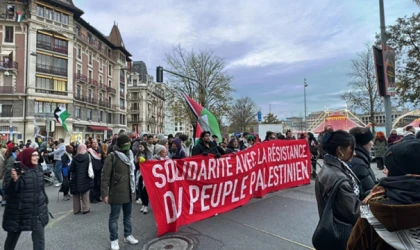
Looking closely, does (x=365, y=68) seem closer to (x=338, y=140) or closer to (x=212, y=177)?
(x=212, y=177)

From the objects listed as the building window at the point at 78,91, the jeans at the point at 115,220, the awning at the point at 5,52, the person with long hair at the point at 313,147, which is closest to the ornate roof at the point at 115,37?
the building window at the point at 78,91

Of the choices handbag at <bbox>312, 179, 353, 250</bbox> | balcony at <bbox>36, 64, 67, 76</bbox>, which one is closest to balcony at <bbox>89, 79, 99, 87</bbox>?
balcony at <bbox>36, 64, 67, 76</bbox>

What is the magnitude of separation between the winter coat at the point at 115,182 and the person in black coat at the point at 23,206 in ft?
3.01

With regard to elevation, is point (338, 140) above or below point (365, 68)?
below

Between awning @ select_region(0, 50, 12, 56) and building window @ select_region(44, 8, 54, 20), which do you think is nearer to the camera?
awning @ select_region(0, 50, 12, 56)

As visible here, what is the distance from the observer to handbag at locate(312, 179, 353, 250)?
1943 millimetres

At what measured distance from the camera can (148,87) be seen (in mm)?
84312

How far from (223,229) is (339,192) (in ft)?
10.4

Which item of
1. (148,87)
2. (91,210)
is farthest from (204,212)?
(148,87)

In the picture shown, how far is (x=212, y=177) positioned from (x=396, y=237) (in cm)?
431

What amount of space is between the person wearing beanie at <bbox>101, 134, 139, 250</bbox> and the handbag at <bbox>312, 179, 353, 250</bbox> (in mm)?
3213

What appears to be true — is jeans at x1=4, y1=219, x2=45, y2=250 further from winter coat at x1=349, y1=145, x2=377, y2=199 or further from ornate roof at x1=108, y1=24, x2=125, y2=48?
ornate roof at x1=108, y1=24, x2=125, y2=48

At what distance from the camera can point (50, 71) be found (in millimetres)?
41625

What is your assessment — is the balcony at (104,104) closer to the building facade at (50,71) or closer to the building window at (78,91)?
the building facade at (50,71)
